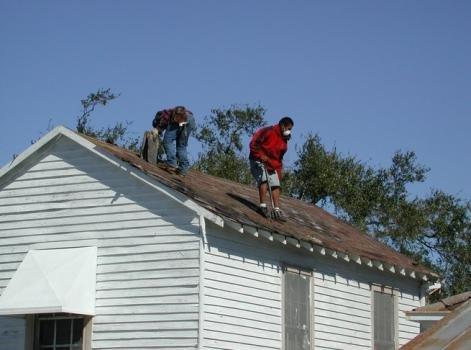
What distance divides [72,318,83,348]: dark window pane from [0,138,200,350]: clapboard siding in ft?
1.21

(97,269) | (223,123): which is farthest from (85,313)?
(223,123)

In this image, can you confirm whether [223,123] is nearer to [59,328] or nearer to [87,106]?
[87,106]

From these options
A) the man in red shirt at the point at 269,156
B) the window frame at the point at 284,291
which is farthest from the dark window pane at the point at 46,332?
the man in red shirt at the point at 269,156

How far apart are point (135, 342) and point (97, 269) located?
5.10 ft

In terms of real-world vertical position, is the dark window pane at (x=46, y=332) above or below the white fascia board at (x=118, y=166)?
below

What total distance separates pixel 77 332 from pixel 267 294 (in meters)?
3.35

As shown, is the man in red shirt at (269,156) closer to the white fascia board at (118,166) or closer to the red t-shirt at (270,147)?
the red t-shirt at (270,147)

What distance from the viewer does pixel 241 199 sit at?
2109 cm

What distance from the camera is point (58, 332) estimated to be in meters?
18.7

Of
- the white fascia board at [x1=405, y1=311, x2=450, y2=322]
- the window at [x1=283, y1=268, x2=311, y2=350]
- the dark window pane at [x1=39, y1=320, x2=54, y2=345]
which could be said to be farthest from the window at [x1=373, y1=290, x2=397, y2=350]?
the white fascia board at [x1=405, y1=311, x2=450, y2=322]

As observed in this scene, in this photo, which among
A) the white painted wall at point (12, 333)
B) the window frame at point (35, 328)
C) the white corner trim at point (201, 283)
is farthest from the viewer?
the white painted wall at point (12, 333)

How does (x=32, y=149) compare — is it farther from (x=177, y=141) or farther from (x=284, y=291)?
(x=284, y=291)

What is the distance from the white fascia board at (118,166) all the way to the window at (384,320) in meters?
5.98

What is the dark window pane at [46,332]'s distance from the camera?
18734mm
